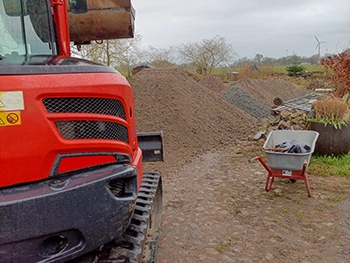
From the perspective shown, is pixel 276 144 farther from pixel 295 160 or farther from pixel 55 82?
pixel 55 82

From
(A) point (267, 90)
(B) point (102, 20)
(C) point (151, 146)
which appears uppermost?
(B) point (102, 20)

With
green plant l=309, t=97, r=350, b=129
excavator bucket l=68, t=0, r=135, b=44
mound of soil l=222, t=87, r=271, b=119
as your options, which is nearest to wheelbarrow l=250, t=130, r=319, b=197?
green plant l=309, t=97, r=350, b=129

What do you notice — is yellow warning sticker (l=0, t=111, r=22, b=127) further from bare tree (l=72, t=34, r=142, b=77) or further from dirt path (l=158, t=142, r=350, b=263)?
bare tree (l=72, t=34, r=142, b=77)

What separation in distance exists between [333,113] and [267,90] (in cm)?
1239

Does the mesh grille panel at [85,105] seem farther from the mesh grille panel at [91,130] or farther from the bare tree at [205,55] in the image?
the bare tree at [205,55]

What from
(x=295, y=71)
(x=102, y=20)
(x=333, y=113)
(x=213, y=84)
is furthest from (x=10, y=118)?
(x=295, y=71)

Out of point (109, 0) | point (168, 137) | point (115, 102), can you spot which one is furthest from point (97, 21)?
point (168, 137)

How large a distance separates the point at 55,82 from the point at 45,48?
95 centimetres

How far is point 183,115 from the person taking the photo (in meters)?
8.62

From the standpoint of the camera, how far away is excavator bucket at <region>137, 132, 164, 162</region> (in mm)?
3475

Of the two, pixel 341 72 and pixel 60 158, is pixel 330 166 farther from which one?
pixel 60 158

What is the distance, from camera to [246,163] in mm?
6609

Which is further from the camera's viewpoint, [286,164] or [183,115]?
[183,115]

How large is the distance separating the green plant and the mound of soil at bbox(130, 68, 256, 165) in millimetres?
2559
